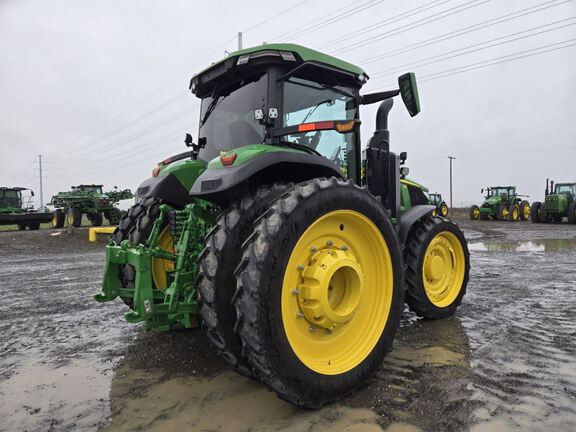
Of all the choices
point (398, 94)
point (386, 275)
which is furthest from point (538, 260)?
point (386, 275)

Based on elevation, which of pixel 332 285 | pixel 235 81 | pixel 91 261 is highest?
pixel 235 81

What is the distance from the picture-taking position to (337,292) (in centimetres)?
294

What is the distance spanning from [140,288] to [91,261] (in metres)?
8.86

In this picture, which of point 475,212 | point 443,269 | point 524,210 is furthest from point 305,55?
point 524,210

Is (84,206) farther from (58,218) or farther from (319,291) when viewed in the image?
(319,291)

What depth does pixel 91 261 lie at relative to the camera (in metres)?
10.5

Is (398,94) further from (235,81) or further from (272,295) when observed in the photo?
(272,295)

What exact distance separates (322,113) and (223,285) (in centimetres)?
185

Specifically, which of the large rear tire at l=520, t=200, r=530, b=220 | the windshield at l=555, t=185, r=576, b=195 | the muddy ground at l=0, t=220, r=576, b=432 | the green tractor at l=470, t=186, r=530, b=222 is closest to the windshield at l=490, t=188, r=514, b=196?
the green tractor at l=470, t=186, r=530, b=222

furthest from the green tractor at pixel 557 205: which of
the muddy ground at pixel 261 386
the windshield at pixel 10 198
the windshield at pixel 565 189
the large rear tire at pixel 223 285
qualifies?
the windshield at pixel 10 198

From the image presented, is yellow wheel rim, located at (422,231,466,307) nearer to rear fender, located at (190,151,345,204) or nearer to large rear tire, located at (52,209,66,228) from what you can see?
rear fender, located at (190,151,345,204)

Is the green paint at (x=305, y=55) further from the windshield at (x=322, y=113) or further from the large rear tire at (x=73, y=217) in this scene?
the large rear tire at (x=73, y=217)

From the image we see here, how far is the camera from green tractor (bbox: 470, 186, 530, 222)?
92.5ft

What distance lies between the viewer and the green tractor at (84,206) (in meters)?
22.9
